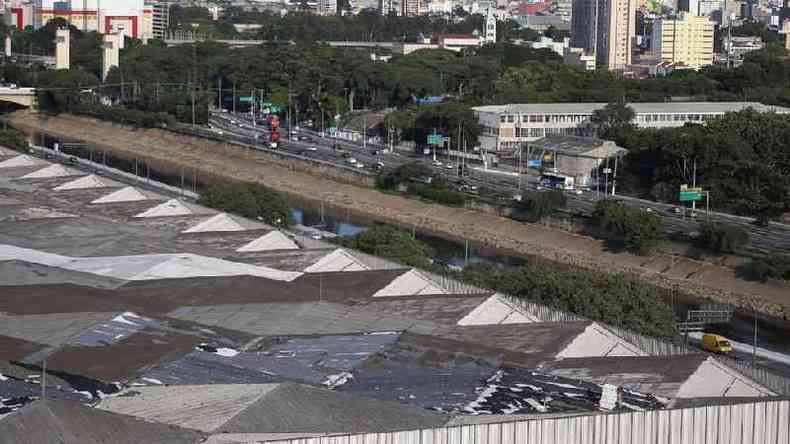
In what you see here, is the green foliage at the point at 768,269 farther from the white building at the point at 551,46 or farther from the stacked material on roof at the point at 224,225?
the white building at the point at 551,46

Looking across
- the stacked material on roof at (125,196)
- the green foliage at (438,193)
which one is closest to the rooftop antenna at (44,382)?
the stacked material on roof at (125,196)

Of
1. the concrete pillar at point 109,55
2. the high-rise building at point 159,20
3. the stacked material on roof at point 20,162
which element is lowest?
the stacked material on roof at point 20,162

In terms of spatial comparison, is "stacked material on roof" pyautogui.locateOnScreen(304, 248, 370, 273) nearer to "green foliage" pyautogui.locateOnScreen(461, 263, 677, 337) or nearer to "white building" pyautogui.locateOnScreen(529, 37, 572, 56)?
"green foliage" pyautogui.locateOnScreen(461, 263, 677, 337)

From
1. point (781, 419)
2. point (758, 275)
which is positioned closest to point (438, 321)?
point (781, 419)

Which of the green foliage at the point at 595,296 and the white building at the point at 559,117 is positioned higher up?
the white building at the point at 559,117

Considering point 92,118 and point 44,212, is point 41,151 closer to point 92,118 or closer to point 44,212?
point 92,118

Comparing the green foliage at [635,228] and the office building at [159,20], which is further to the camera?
the office building at [159,20]

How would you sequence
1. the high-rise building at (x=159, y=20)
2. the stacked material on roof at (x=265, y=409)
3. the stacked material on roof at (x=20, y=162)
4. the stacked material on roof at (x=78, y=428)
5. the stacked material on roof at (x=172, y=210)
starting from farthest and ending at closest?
the high-rise building at (x=159, y=20), the stacked material on roof at (x=20, y=162), the stacked material on roof at (x=172, y=210), the stacked material on roof at (x=265, y=409), the stacked material on roof at (x=78, y=428)
